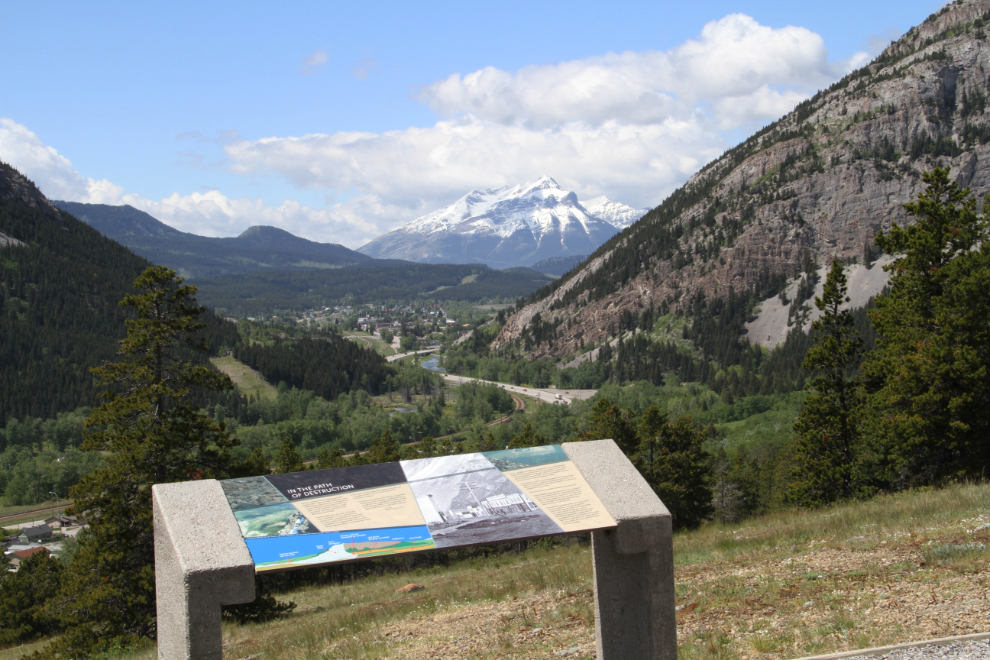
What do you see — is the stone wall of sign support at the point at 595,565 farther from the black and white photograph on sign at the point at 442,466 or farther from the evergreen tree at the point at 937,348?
the evergreen tree at the point at 937,348

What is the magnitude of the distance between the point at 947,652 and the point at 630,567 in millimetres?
4183

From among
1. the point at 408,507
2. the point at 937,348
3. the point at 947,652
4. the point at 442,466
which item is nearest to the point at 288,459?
the point at 937,348

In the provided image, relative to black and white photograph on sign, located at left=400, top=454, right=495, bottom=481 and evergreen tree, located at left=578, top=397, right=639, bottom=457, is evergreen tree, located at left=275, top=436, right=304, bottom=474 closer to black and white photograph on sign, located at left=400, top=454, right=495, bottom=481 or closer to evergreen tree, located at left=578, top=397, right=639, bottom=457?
evergreen tree, located at left=578, top=397, right=639, bottom=457

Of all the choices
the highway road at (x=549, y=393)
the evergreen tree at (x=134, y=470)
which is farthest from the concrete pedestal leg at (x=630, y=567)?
the highway road at (x=549, y=393)

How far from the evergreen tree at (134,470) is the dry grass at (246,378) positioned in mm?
136517

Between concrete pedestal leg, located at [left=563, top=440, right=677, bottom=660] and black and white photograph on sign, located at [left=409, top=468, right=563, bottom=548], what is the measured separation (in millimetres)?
971

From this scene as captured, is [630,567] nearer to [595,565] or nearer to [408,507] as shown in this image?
[595,565]

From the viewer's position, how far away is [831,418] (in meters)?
32.2

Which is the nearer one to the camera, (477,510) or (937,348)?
(477,510)

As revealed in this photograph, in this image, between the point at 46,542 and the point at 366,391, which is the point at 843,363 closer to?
the point at 46,542

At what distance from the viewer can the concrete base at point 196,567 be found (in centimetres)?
695

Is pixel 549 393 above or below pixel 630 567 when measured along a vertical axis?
below

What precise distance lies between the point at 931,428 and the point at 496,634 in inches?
904

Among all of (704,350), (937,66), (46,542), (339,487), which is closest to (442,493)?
(339,487)
